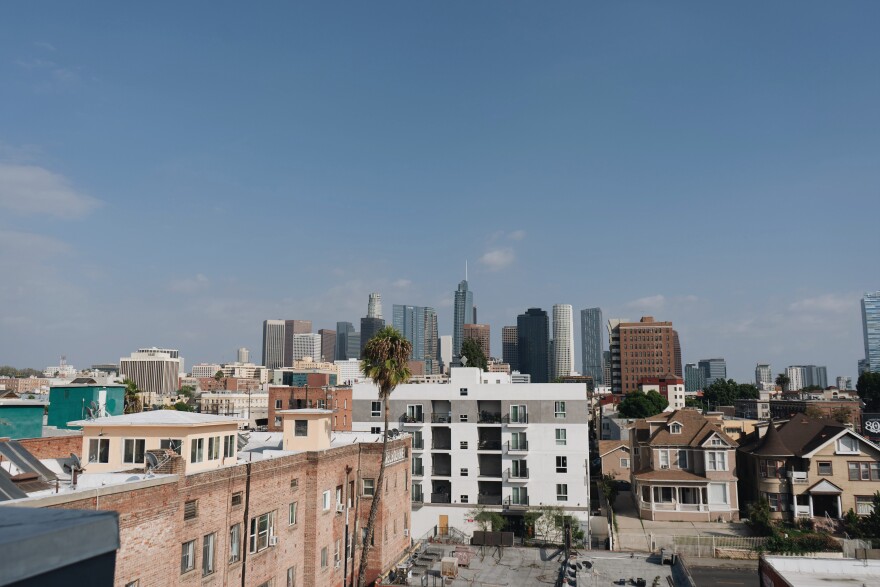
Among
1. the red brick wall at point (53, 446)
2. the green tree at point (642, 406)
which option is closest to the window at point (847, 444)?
the red brick wall at point (53, 446)

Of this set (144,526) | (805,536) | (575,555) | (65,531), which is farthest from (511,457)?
(65,531)

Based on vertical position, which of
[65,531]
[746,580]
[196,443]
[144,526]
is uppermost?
[65,531]

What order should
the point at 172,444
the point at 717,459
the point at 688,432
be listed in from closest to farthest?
the point at 172,444
the point at 717,459
the point at 688,432

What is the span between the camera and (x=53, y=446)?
114ft

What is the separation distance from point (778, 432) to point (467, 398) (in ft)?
115

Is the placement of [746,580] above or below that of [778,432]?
below

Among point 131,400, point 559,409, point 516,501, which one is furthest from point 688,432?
point 131,400

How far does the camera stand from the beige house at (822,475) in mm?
65750

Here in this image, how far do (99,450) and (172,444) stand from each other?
11.2 feet

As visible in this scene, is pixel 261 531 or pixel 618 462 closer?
pixel 261 531

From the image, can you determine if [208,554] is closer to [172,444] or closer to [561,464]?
[172,444]

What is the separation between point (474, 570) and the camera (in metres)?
54.7

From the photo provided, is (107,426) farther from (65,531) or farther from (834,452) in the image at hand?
(834,452)

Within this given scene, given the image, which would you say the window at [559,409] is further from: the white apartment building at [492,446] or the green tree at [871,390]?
the green tree at [871,390]
